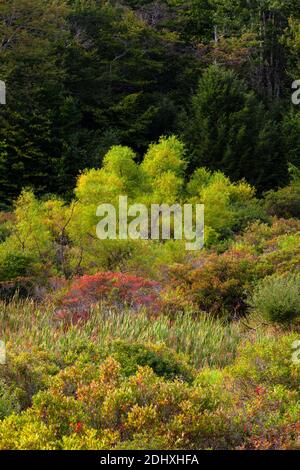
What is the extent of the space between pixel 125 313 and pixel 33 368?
4.49m

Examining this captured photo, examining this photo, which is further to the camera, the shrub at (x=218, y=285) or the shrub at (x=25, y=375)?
the shrub at (x=218, y=285)

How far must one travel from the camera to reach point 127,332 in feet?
34.1

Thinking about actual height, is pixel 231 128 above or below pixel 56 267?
above

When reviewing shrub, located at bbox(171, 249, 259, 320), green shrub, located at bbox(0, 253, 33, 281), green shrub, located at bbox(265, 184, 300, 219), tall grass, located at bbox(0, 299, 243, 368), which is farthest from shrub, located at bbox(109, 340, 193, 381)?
green shrub, located at bbox(265, 184, 300, 219)

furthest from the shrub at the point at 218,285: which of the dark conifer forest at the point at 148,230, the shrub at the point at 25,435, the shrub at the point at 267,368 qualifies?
the shrub at the point at 25,435

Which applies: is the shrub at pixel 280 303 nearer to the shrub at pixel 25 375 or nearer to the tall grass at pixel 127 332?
the tall grass at pixel 127 332

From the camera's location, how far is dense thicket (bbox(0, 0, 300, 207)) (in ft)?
99.0

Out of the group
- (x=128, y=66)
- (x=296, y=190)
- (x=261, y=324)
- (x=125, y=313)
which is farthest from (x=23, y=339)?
(x=128, y=66)

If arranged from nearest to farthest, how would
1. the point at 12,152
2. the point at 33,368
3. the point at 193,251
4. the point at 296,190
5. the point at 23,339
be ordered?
1. the point at 33,368
2. the point at 23,339
3. the point at 193,251
4. the point at 296,190
5. the point at 12,152

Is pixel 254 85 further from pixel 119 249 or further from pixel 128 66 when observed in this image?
pixel 119 249

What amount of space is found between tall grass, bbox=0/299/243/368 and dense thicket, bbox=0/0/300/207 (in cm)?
1780

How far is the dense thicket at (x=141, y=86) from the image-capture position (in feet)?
99.0

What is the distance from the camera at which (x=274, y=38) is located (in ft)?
129

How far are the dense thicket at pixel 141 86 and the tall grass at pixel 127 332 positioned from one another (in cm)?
1780
